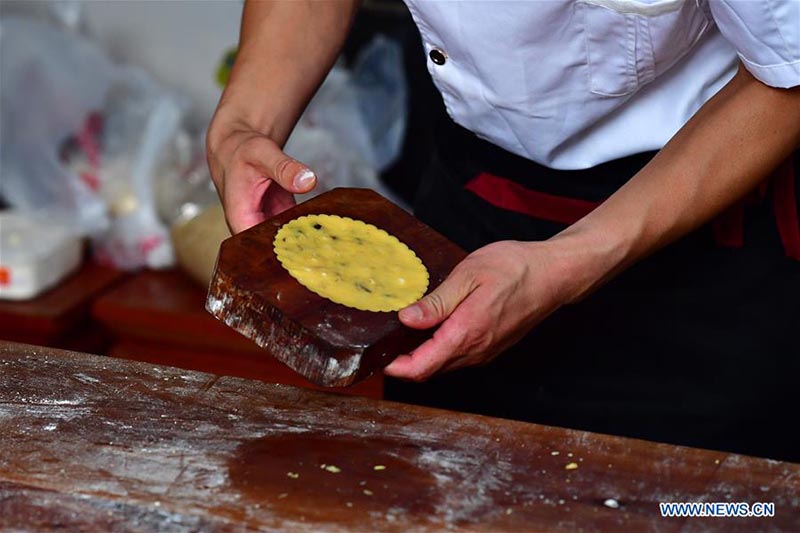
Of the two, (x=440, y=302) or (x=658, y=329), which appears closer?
(x=440, y=302)

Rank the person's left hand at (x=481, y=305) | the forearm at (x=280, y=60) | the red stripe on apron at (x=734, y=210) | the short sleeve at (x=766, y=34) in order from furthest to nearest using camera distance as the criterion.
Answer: the forearm at (x=280, y=60) < the red stripe on apron at (x=734, y=210) < the person's left hand at (x=481, y=305) < the short sleeve at (x=766, y=34)

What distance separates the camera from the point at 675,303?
1867mm

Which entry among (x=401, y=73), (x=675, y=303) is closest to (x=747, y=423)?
(x=675, y=303)

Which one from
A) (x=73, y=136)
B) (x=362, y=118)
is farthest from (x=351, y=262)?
(x=73, y=136)

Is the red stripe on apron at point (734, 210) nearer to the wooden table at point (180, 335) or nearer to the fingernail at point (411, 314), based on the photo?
the fingernail at point (411, 314)

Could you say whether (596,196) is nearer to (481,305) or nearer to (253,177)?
(481,305)

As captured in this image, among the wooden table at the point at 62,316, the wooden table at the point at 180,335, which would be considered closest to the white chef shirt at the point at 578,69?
the wooden table at the point at 180,335

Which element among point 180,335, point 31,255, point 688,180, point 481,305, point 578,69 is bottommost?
point 180,335

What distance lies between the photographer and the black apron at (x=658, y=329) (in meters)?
1.83

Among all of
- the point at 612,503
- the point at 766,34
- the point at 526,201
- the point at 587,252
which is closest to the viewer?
the point at 612,503

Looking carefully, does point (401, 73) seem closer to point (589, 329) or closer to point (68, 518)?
point (589, 329)

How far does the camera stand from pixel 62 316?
3.02m

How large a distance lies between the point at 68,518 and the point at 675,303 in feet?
3.48

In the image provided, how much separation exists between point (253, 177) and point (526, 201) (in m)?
0.46
